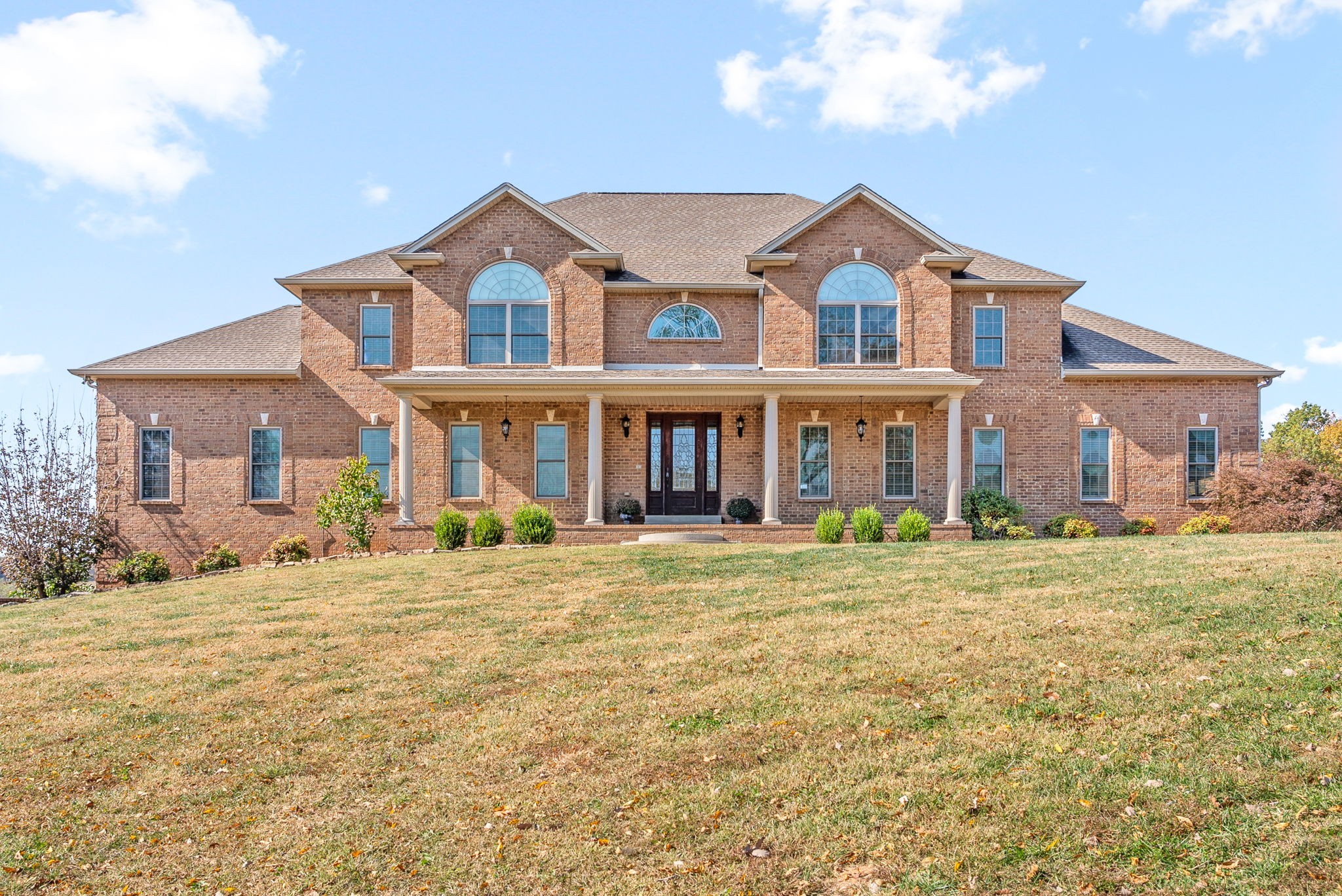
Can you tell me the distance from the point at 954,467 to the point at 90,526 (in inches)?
773

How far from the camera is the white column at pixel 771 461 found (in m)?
19.0

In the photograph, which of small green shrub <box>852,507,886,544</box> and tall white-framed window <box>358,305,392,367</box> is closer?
small green shrub <box>852,507,886,544</box>

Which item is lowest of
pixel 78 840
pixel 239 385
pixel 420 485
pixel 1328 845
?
pixel 78 840

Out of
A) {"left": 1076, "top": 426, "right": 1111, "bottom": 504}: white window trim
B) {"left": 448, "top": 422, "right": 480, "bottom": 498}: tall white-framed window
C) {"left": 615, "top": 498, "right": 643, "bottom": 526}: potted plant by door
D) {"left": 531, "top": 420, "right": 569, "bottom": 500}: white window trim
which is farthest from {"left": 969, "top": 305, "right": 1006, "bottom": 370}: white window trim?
{"left": 448, "top": 422, "right": 480, "bottom": 498}: tall white-framed window

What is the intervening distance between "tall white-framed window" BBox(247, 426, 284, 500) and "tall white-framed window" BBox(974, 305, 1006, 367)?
660 inches

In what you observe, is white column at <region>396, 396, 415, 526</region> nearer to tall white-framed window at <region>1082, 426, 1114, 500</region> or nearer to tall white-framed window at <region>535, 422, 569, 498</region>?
tall white-framed window at <region>535, 422, 569, 498</region>

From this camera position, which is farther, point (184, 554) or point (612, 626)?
point (184, 554)

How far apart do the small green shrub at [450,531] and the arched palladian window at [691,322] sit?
259 inches

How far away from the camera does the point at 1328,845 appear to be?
4.66 metres

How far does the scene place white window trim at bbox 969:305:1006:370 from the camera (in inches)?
835

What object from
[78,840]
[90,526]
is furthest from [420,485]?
[78,840]

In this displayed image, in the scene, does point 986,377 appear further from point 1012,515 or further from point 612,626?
point 612,626

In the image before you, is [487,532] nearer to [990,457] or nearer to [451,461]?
[451,461]

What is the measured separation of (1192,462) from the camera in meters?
21.3
